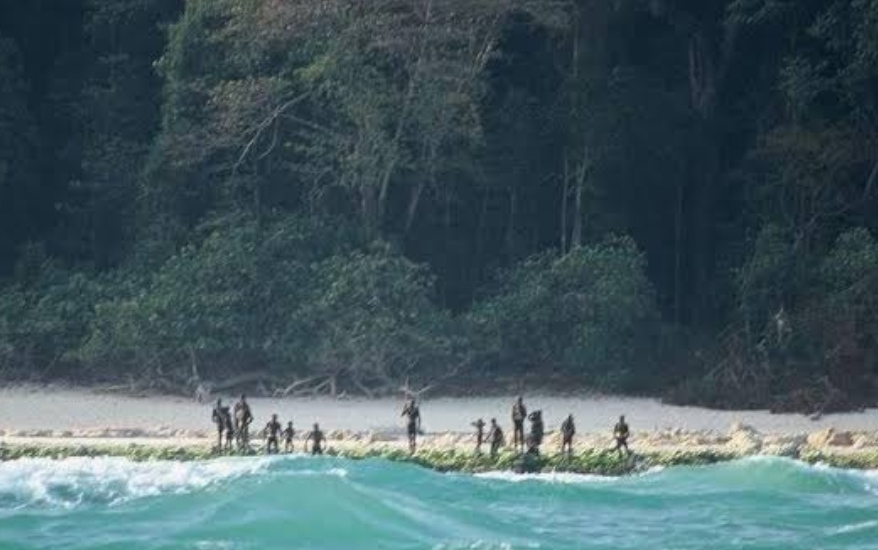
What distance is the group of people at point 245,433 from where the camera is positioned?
2805 centimetres

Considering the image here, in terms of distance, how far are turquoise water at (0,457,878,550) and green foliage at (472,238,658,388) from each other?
21.1 feet

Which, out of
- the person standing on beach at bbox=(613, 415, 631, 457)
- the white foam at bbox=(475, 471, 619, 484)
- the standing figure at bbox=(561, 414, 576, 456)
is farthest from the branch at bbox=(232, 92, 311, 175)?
the person standing on beach at bbox=(613, 415, 631, 457)

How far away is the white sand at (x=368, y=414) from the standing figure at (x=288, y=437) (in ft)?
8.92

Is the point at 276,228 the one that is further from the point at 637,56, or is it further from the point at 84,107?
the point at 637,56

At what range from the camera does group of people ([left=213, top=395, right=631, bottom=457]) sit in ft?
90.6

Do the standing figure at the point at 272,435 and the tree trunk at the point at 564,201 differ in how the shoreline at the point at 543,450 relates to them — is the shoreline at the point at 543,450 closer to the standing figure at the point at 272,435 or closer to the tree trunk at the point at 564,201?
the standing figure at the point at 272,435

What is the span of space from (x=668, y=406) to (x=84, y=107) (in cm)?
1215

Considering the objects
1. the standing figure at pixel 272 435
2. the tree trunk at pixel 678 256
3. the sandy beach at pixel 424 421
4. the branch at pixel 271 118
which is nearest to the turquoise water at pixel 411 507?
the standing figure at pixel 272 435

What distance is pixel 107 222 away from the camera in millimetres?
38625

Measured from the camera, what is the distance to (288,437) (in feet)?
92.3

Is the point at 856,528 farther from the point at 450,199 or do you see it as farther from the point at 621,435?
the point at 450,199

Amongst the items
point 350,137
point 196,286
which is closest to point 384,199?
point 350,137

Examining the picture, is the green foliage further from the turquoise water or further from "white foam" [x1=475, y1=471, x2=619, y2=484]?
"white foam" [x1=475, y1=471, x2=619, y2=484]

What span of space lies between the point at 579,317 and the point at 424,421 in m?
3.88
